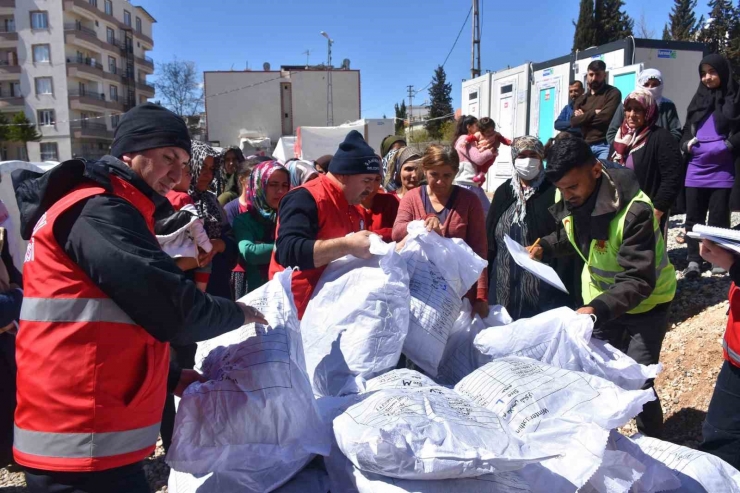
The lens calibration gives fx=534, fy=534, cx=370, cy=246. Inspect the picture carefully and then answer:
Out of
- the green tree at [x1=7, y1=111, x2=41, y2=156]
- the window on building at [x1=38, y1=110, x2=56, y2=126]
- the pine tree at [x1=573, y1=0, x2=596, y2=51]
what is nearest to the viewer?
the pine tree at [x1=573, y1=0, x2=596, y2=51]

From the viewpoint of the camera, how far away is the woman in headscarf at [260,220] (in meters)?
3.32

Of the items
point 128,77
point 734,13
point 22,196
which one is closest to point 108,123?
point 128,77

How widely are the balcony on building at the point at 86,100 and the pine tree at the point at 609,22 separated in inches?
1474

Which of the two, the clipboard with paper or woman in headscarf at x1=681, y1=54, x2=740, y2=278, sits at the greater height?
woman in headscarf at x1=681, y1=54, x2=740, y2=278

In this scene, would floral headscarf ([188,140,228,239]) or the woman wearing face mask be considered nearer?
floral headscarf ([188,140,228,239])

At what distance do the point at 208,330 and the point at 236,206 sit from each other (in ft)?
7.60

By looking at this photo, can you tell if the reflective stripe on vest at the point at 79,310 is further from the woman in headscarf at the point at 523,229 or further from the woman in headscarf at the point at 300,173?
the woman in headscarf at the point at 300,173

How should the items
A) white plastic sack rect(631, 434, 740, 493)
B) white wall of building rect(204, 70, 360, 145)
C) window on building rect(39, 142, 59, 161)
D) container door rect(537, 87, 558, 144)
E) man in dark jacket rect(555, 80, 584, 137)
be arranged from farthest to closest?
window on building rect(39, 142, 59, 161) → white wall of building rect(204, 70, 360, 145) → container door rect(537, 87, 558, 144) → man in dark jacket rect(555, 80, 584, 137) → white plastic sack rect(631, 434, 740, 493)

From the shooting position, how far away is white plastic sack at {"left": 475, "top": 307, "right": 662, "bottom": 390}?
1.96 m

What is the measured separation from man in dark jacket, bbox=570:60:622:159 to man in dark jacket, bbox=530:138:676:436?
9.53 ft

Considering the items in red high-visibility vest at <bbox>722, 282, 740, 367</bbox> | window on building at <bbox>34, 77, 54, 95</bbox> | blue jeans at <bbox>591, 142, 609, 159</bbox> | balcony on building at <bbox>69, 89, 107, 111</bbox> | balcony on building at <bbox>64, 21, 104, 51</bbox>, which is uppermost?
balcony on building at <bbox>64, 21, 104, 51</bbox>

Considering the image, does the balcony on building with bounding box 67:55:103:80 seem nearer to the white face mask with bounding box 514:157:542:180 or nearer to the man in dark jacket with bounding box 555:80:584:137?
the man in dark jacket with bounding box 555:80:584:137

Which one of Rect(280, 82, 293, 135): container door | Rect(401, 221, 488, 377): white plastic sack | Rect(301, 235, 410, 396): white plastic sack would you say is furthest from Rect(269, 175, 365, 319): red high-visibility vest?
Rect(280, 82, 293, 135): container door

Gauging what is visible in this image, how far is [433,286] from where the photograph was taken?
2.29 m
